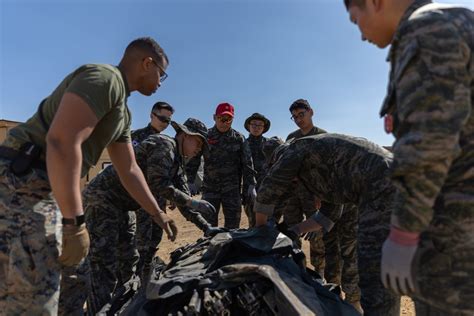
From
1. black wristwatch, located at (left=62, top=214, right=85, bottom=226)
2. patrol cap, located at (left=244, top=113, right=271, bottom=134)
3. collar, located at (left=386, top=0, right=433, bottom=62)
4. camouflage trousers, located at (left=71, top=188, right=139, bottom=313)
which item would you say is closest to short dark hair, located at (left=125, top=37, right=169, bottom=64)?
black wristwatch, located at (left=62, top=214, right=85, bottom=226)

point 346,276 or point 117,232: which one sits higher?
point 117,232

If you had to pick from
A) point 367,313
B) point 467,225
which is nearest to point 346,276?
point 367,313

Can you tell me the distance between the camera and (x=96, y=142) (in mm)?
2061

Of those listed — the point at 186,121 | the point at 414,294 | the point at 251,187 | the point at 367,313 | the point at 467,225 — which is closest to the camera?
the point at 467,225

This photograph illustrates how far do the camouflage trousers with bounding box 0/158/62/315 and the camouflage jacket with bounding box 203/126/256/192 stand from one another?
4.20 m

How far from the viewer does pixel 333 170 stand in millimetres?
2684

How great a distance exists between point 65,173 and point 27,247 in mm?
459

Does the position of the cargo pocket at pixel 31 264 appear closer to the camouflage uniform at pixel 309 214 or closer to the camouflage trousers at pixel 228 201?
the camouflage uniform at pixel 309 214

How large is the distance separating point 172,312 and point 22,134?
1242mm

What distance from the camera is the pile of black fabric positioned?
1.87m

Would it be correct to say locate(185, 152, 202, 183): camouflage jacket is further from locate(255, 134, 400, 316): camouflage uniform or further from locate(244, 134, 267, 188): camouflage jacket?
locate(255, 134, 400, 316): camouflage uniform

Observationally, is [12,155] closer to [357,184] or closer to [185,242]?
[357,184]

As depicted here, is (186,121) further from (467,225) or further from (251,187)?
(467,225)

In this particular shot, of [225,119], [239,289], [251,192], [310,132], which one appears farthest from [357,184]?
[225,119]
